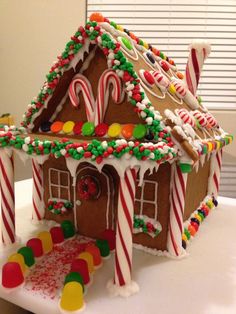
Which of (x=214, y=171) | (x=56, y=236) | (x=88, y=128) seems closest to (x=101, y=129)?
(x=88, y=128)

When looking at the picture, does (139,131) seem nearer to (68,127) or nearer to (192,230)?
(68,127)

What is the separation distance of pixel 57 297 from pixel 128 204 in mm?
446

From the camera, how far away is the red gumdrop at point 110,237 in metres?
1.51

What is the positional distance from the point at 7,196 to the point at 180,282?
2.97ft

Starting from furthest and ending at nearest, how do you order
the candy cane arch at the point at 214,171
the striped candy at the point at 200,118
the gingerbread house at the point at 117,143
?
the candy cane arch at the point at 214,171
the striped candy at the point at 200,118
the gingerbread house at the point at 117,143

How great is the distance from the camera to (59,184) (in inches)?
67.4

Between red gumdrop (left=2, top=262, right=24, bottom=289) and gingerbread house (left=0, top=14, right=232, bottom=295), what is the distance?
31 cm

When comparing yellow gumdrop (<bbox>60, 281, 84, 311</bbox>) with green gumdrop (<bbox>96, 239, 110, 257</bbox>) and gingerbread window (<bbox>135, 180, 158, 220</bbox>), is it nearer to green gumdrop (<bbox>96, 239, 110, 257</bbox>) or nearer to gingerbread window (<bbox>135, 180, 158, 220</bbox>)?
green gumdrop (<bbox>96, 239, 110, 257</bbox>)

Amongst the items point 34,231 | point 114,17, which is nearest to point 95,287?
point 34,231

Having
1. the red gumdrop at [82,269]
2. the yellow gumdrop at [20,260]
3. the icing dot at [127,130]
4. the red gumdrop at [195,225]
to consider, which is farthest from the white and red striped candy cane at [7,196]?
the red gumdrop at [195,225]

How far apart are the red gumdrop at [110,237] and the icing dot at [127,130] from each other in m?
0.54

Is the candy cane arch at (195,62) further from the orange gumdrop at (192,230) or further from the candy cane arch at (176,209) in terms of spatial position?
the orange gumdrop at (192,230)

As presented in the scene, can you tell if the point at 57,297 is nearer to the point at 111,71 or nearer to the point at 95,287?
the point at 95,287

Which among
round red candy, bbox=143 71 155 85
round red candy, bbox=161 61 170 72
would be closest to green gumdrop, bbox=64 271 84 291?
round red candy, bbox=143 71 155 85
